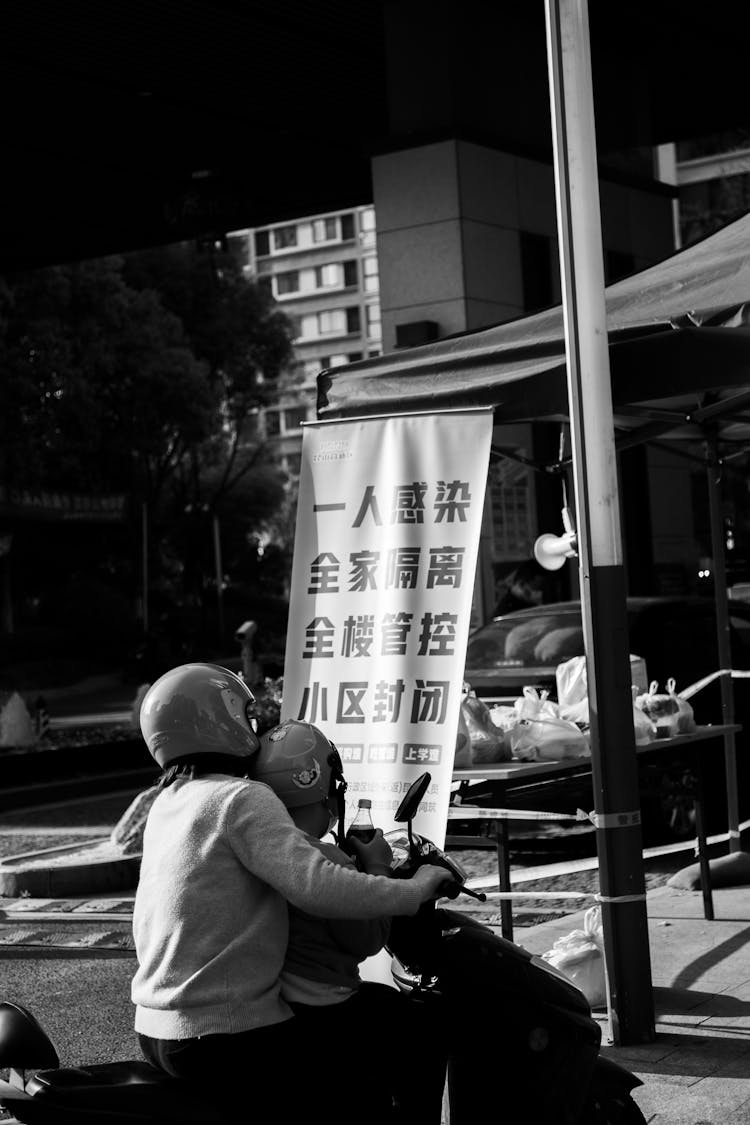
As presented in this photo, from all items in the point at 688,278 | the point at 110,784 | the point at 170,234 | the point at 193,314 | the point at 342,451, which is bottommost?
the point at 110,784

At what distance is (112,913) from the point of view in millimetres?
8195

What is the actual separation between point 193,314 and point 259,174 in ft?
71.5

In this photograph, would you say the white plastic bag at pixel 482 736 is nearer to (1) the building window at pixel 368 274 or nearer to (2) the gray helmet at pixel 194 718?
(2) the gray helmet at pixel 194 718

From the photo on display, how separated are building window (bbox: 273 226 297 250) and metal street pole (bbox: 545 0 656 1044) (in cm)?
10793

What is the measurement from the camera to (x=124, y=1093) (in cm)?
282

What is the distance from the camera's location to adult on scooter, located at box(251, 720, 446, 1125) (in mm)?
3113

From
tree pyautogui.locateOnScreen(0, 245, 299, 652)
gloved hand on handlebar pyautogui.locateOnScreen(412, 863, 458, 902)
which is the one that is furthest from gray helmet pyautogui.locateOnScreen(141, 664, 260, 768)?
tree pyautogui.locateOnScreen(0, 245, 299, 652)

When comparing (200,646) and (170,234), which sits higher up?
(170,234)

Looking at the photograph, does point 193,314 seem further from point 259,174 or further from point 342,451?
point 342,451

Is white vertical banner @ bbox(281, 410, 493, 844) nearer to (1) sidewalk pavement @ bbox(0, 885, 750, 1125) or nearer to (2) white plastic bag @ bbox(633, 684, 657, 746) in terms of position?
(1) sidewalk pavement @ bbox(0, 885, 750, 1125)

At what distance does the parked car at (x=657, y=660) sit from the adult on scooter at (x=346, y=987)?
5.79 metres

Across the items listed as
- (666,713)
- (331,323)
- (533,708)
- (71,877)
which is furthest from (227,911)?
(331,323)

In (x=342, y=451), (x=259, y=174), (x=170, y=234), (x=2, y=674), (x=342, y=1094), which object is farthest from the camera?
(x=2, y=674)

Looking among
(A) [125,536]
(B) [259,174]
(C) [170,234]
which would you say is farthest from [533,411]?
(A) [125,536]
